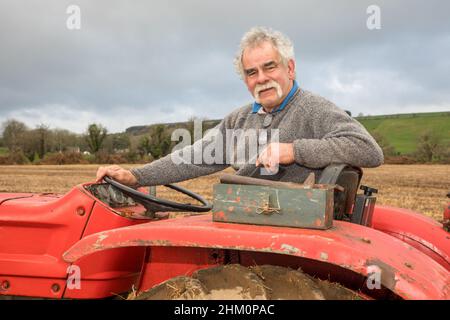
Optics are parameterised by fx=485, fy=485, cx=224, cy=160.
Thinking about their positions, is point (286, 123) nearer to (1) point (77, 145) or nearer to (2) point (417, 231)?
(2) point (417, 231)

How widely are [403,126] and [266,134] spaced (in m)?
75.6

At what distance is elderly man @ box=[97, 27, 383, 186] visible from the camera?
2182 millimetres

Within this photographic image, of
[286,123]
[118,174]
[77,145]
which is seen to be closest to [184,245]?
[286,123]

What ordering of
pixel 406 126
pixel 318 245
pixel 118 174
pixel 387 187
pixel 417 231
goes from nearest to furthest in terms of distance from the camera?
pixel 318 245 < pixel 417 231 < pixel 118 174 < pixel 387 187 < pixel 406 126

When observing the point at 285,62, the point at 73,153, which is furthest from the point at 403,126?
the point at 285,62

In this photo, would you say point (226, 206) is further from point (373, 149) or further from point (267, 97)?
point (267, 97)

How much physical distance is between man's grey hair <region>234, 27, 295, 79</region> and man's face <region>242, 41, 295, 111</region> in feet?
0.07

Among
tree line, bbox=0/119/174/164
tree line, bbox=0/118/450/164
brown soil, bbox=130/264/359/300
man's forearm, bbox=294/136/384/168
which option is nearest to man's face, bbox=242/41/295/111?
man's forearm, bbox=294/136/384/168

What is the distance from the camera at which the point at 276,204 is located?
1.80 metres

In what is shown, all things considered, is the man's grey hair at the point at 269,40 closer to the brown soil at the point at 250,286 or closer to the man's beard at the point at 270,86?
the man's beard at the point at 270,86

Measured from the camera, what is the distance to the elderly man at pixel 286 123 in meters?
2.18

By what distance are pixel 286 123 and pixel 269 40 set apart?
0.46 metres

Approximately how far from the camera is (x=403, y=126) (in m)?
73.3
